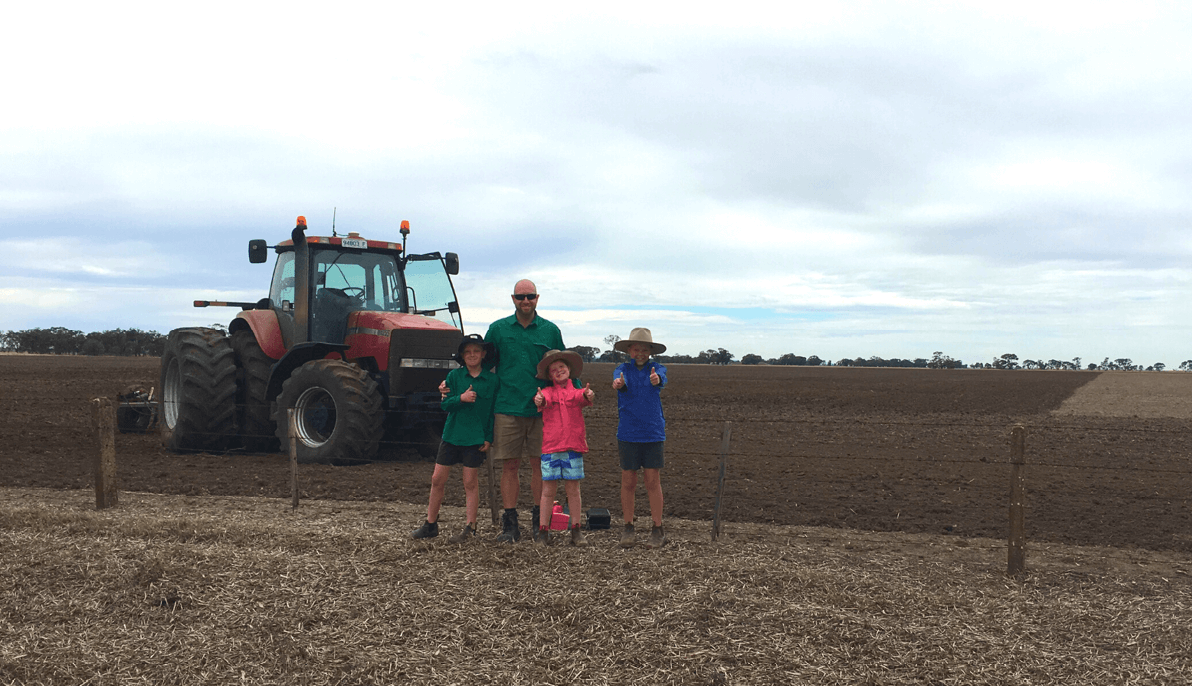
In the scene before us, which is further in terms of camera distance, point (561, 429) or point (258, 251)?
point (258, 251)

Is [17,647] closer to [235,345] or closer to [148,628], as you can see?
[148,628]

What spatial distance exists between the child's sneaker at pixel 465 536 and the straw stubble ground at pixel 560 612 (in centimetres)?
15

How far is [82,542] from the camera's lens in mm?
6383

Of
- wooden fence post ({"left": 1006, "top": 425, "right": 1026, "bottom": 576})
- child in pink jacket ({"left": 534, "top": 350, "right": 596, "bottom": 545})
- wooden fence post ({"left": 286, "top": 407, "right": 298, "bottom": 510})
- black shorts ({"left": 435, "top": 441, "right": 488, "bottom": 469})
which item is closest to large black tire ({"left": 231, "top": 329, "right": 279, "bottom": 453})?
wooden fence post ({"left": 286, "top": 407, "right": 298, "bottom": 510})

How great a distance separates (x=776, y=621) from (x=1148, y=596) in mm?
2683

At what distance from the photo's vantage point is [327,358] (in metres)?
11.0

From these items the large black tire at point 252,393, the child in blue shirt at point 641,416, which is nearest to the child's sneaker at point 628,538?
the child in blue shirt at point 641,416

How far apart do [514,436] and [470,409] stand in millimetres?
384

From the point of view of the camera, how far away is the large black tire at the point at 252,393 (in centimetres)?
1159

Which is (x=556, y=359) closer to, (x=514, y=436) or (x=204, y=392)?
(x=514, y=436)

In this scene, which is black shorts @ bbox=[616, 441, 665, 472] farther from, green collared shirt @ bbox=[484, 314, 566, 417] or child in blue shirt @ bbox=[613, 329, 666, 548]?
green collared shirt @ bbox=[484, 314, 566, 417]

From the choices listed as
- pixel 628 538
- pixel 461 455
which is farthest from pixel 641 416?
pixel 461 455

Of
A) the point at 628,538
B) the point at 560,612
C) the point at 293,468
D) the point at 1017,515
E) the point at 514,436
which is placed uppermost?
the point at 514,436

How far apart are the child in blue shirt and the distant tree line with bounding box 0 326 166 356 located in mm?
96573
